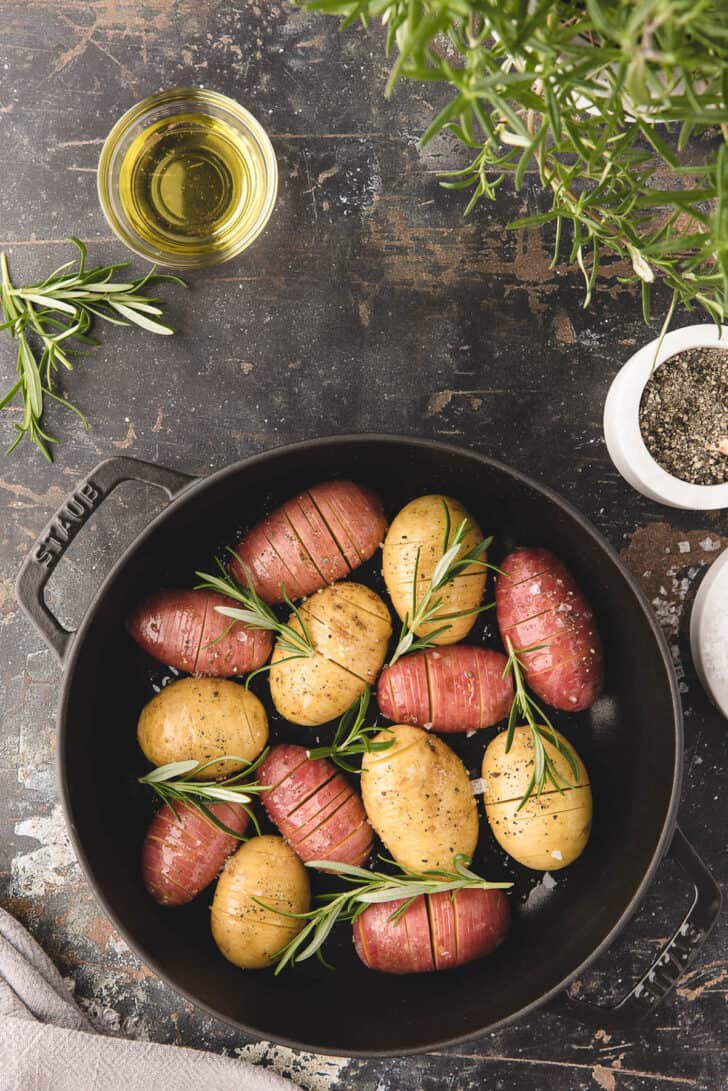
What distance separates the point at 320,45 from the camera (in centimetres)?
130

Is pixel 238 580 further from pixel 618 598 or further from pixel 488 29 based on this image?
pixel 488 29

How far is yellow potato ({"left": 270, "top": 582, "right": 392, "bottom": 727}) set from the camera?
1.24 m

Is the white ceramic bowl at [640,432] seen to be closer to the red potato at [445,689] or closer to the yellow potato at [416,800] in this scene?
the red potato at [445,689]

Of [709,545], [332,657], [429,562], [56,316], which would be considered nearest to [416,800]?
[332,657]

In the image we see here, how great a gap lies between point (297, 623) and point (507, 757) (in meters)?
0.36

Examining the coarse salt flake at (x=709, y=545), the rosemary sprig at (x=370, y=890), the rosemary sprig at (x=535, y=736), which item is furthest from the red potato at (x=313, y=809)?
the coarse salt flake at (x=709, y=545)

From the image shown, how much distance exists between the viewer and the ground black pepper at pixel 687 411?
1222 millimetres

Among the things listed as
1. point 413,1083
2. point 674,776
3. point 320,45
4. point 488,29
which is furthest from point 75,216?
point 413,1083

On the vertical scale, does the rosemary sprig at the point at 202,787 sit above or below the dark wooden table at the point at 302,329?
below

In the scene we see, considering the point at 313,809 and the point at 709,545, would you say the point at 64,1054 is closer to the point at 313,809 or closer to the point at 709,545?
the point at 313,809

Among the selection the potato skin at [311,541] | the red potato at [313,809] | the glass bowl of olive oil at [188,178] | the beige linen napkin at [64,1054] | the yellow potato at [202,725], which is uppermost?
the glass bowl of olive oil at [188,178]

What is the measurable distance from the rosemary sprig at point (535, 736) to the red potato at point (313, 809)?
0.24 m

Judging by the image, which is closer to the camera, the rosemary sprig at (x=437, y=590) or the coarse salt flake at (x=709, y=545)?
the rosemary sprig at (x=437, y=590)

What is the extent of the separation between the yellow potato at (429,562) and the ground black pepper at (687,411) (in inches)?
11.3
